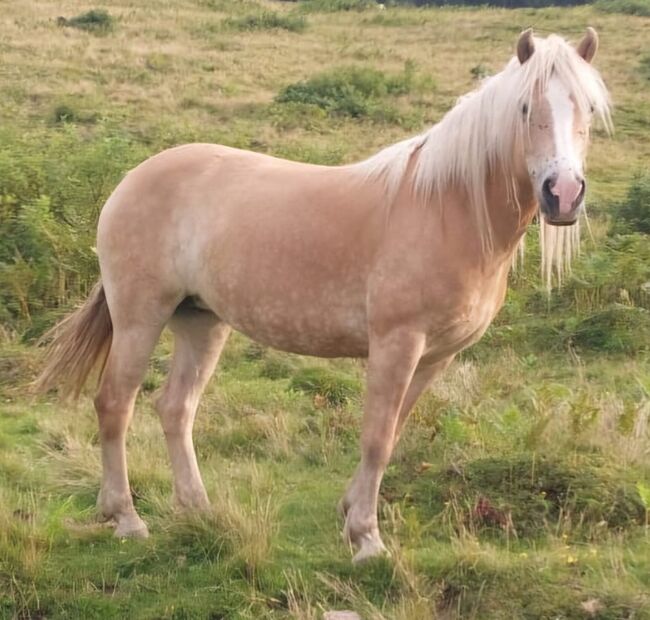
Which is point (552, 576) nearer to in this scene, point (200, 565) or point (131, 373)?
point (200, 565)

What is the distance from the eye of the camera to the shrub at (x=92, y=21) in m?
27.6

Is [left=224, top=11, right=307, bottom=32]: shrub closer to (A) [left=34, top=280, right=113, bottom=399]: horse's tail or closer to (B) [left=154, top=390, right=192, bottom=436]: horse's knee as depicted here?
(A) [left=34, top=280, right=113, bottom=399]: horse's tail

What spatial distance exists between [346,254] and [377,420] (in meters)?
0.73

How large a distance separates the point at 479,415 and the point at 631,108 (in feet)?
53.3

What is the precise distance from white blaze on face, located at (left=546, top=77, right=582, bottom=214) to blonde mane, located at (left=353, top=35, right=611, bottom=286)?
0.14ft

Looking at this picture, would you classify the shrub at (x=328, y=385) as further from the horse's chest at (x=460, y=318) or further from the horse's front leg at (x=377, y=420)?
the horse's chest at (x=460, y=318)

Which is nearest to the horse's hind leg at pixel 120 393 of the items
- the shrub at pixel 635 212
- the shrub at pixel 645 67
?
the shrub at pixel 635 212

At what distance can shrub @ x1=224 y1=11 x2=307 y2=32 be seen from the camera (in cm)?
3175

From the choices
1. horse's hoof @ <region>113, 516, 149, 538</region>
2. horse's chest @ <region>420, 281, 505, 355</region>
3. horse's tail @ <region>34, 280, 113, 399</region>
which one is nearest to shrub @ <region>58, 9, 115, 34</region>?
horse's tail @ <region>34, 280, 113, 399</region>

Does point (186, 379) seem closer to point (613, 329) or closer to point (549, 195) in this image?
point (549, 195)

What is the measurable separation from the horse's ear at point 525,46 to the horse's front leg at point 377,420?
1.17 meters

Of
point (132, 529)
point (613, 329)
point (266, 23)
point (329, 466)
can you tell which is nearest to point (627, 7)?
point (266, 23)

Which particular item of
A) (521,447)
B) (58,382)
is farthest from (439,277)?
(58,382)

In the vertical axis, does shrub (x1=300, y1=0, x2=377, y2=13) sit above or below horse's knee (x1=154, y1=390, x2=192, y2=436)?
above
